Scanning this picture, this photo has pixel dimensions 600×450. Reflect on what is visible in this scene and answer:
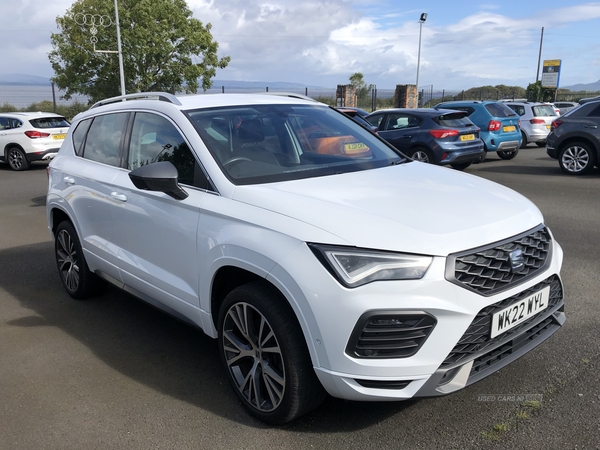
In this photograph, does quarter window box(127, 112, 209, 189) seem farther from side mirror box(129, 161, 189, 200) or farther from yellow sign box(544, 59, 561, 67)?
yellow sign box(544, 59, 561, 67)

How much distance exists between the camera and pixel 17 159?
583 inches

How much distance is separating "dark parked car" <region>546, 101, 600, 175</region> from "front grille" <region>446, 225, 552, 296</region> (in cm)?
1004

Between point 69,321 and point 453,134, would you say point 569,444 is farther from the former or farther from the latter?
point 453,134

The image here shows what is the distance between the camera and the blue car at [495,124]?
13.7 metres

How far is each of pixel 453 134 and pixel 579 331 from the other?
810cm

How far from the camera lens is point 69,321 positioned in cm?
449

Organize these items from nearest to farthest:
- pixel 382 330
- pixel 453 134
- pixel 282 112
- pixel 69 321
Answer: pixel 382 330, pixel 282 112, pixel 69 321, pixel 453 134

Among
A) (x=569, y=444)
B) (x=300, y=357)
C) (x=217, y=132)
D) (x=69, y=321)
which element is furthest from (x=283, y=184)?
(x=69, y=321)

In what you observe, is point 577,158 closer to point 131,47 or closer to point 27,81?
point 131,47

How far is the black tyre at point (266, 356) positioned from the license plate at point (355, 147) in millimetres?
1484

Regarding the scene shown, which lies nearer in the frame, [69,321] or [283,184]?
[283,184]

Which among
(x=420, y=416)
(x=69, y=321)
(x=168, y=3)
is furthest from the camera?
(x=168, y=3)

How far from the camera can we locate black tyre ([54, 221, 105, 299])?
475 centimetres

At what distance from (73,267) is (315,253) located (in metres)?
3.22
